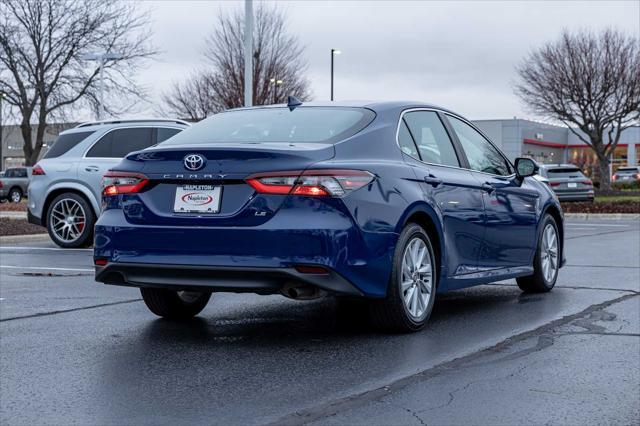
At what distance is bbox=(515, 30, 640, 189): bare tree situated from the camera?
43.3m

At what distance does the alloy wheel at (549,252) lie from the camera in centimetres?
892

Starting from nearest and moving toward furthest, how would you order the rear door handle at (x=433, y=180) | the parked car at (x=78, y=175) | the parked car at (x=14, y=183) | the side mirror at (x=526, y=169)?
the rear door handle at (x=433, y=180)
the side mirror at (x=526, y=169)
the parked car at (x=78, y=175)
the parked car at (x=14, y=183)

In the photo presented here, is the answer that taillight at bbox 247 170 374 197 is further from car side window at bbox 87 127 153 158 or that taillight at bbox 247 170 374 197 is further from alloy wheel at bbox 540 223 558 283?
car side window at bbox 87 127 153 158

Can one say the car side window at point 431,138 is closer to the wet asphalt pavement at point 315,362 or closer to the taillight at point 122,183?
the wet asphalt pavement at point 315,362

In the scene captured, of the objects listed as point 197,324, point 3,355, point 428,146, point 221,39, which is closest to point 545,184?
point 428,146

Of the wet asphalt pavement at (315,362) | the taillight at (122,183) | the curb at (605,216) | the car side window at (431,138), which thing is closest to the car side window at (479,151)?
the car side window at (431,138)

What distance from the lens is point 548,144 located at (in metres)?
85.0

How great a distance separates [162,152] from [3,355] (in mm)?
1560

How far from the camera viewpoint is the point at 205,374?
5.28 m

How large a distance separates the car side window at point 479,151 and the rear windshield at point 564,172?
88.9 feet

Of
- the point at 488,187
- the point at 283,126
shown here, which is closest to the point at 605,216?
the point at 488,187

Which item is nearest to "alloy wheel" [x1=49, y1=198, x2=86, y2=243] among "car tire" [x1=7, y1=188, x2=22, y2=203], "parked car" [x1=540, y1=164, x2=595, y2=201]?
"parked car" [x1=540, y1=164, x2=595, y2=201]

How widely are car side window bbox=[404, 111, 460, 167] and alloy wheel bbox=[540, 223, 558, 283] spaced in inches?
70.0

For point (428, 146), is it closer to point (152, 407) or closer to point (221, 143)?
point (221, 143)
